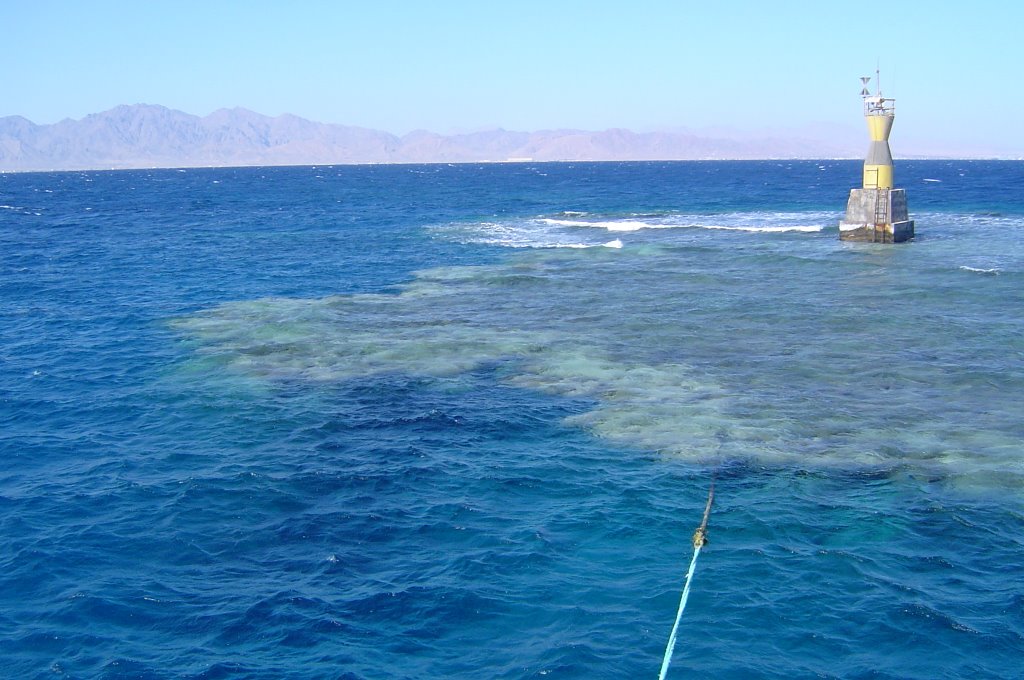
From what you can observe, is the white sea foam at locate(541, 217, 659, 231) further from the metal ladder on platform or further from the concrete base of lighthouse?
the metal ladder on platform

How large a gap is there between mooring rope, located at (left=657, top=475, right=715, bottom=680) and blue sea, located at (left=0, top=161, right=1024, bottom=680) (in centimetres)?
14

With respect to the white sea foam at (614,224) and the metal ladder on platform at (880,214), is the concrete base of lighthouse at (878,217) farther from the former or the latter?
the white sea foam at (614,224)

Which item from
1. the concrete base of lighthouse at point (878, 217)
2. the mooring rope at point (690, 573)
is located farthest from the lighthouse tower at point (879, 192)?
the mooring rope at point (690, 573)

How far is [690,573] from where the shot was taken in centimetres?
1600

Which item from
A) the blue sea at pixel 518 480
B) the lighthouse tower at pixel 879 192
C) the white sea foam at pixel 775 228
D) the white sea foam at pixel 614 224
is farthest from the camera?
the white sea foam at pixel 614 224

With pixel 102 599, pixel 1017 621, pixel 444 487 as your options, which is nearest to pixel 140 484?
pixel 102 599

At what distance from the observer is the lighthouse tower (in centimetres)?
5647

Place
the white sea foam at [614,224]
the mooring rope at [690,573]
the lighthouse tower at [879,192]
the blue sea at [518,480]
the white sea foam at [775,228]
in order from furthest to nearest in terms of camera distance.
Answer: the white sea foam at [614,224] → the white sea foam at [775,228] → the lighthouse tower at [879,192] → the blue sea at [518,480] → the mooring rope at [690,573]

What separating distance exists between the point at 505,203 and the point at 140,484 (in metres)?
95.9

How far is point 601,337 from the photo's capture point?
3381 centimetres

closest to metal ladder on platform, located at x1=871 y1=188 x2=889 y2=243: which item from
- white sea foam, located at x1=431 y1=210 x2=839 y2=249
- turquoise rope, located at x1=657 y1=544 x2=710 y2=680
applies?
white sea foam, located at x1=431 y1=210 x2=839 y2=249

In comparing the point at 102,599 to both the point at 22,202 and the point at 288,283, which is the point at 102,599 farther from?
the point at 22,202

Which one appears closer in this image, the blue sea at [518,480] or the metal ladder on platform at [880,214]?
the blue sea at [518,480]

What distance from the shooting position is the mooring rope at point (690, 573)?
44.2ft
